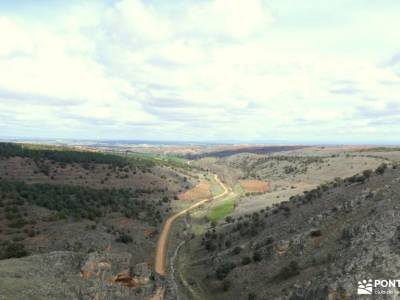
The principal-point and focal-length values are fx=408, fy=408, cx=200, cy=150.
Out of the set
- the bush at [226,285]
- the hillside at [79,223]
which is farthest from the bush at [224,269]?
the hillside at [79,223]

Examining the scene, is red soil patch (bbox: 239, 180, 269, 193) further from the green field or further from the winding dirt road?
the winding dirt road

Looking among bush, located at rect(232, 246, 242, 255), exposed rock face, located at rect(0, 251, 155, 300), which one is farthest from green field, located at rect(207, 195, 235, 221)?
exposed rock face, located at rect(0, 251, 155, 300)

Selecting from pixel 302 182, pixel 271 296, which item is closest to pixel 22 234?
pixel 271 296

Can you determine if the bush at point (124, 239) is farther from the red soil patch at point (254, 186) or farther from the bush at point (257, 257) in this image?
the red soil patch at point (254, 186)

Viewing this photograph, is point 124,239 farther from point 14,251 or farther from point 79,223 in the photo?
point 14,251

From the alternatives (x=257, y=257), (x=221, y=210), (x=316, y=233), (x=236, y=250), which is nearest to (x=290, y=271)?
(x=316, y=233)

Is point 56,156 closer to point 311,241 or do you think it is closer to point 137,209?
point 137,209
